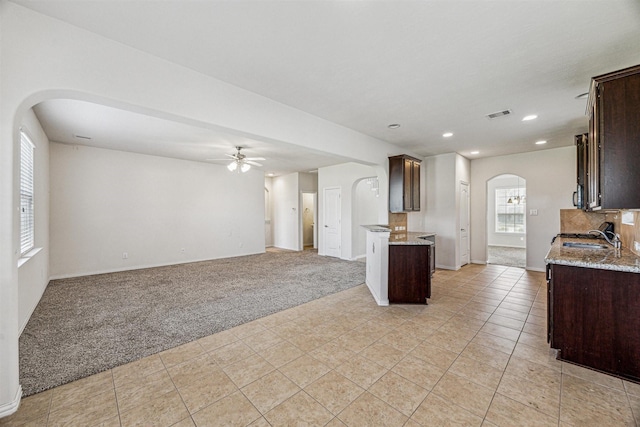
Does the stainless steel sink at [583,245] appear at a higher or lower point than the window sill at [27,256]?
higher

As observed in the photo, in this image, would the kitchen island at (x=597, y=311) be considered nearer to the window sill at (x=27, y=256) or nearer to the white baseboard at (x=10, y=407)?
the white baseboard at (x=10, y=407)

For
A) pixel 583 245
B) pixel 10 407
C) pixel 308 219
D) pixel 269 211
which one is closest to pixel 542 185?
pixel 583 245

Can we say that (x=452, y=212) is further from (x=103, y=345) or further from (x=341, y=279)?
(x=103, y=345)

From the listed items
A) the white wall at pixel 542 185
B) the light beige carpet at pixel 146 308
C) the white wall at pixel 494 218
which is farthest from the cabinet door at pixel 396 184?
the white wall at pixel 494 218

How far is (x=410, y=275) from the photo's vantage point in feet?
12.7

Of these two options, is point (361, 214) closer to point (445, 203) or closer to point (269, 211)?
Result: point (445, 203)

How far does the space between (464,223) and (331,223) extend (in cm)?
355

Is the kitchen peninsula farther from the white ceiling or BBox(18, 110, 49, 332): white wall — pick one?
BBox(18, 110, 49, 332): white wall

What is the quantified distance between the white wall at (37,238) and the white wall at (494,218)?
11.7 metres

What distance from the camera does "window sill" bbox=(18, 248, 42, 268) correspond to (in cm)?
319

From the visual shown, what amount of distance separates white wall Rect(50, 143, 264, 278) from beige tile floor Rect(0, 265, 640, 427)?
4.61m

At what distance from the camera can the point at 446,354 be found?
2.53 meters

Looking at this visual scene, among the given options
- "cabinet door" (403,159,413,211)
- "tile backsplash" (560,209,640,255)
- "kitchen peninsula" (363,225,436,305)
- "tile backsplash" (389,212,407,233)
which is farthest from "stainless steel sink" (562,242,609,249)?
"tile backsplash" (389,212,407,233)

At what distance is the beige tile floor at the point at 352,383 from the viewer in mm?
1771
